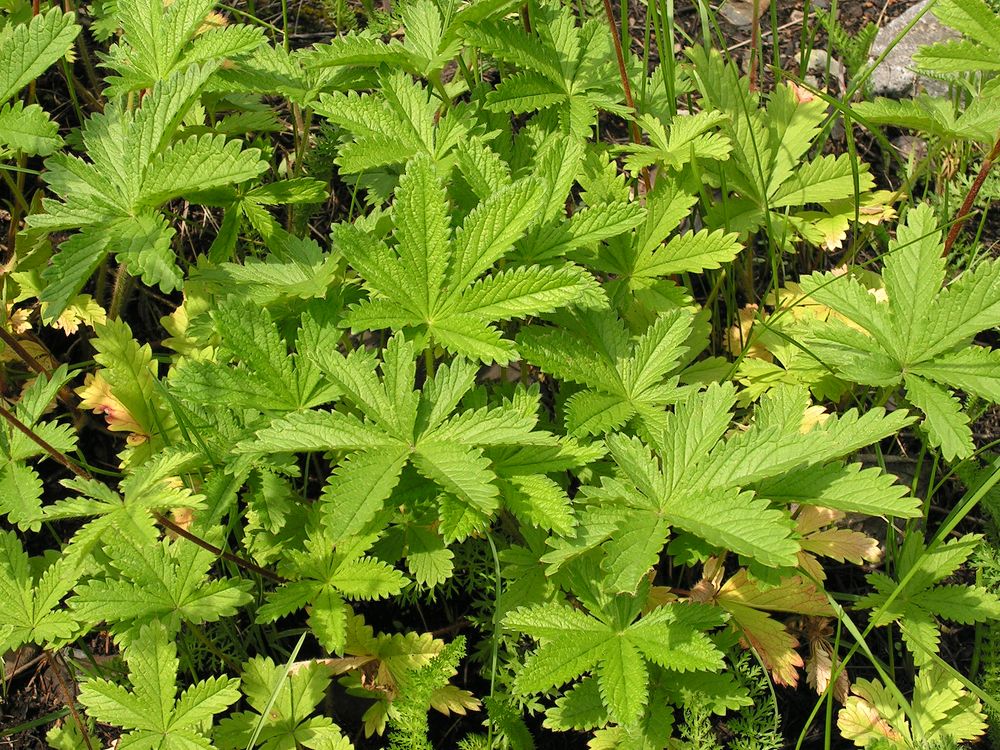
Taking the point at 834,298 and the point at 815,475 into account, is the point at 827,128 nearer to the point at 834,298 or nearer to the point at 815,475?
the point at 834,298

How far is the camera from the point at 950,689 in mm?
2328

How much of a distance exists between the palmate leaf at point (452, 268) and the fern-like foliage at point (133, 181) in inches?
18.3

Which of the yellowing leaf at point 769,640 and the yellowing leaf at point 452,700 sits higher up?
the yellowing leaf at point 769,640

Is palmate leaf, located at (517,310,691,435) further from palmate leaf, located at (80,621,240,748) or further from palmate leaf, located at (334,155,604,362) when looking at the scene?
palmate leaf, located at (80,621,240,748)

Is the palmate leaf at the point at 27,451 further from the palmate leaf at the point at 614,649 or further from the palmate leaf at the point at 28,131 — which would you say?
the palmate leaf at the point at 614,649

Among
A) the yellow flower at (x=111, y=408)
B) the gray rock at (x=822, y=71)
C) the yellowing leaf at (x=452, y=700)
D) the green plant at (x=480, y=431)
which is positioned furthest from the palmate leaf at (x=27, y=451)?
the gray rock at (x=822, y=71)

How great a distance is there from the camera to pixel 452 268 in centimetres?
216

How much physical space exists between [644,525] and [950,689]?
1.04m

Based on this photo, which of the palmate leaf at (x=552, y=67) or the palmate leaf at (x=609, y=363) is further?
the palmate leaf at (x=552, y=67)

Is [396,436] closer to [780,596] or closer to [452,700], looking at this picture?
[452,700]

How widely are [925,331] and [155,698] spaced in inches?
83.3

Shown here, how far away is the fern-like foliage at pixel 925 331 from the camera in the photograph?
7.33ft

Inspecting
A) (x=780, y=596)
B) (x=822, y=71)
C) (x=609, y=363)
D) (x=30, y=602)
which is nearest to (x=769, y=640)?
(x=780, y=596)

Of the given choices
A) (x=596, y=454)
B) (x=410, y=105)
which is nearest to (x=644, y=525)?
(x=596, y=454)
